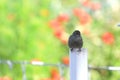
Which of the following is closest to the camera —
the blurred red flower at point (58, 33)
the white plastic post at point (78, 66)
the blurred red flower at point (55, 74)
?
the white plastic post at point (78, 66)

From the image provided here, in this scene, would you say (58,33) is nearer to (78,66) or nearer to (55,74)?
(55,74)

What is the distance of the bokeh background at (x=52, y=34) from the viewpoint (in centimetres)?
577

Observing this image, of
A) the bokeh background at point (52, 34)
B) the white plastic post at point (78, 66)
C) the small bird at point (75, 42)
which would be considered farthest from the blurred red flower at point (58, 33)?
the white plastic post at point (78, 66)

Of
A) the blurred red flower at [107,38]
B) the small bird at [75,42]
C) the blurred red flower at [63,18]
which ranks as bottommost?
the small bird at [75,42]

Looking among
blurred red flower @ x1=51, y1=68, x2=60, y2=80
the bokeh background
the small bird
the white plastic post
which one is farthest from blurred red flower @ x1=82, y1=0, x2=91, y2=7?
the white plastic post

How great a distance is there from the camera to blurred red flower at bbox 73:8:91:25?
5934 mm

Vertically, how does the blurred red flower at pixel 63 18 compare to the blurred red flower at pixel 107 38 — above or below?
above

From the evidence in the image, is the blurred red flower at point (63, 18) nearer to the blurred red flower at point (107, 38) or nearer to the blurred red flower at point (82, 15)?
the blurred red flower at point (82, 15)

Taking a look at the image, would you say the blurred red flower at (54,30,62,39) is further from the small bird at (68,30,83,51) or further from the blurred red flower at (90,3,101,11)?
the small bird at (68,30,83,51)

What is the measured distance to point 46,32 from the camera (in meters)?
5.88

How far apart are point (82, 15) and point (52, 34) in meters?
0.40

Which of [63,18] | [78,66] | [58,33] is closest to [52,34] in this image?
[58,33]

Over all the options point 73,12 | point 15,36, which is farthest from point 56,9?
point 15,36

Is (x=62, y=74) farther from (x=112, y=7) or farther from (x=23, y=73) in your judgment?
(x=112, y=7)
